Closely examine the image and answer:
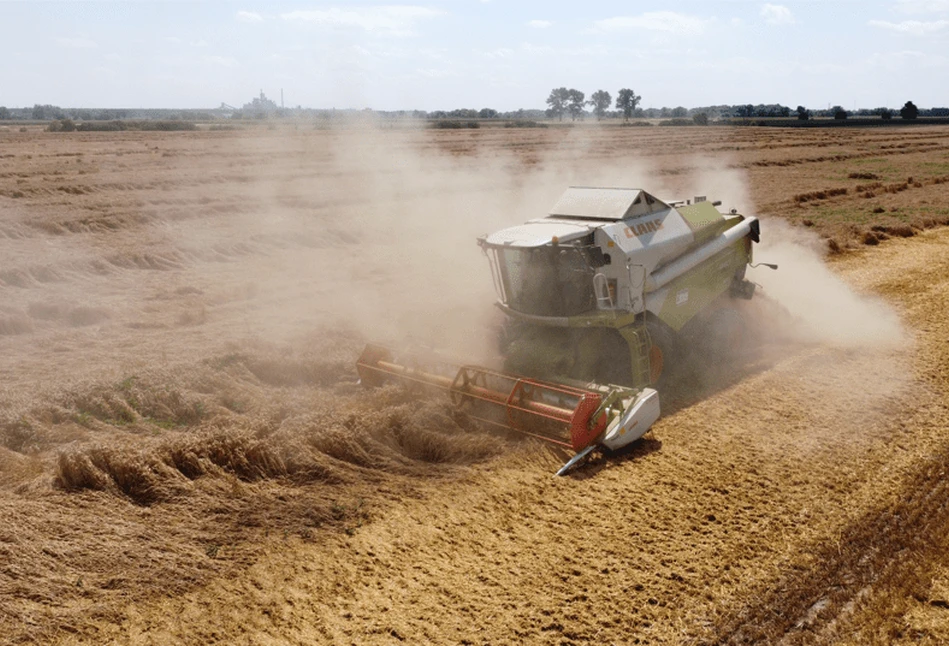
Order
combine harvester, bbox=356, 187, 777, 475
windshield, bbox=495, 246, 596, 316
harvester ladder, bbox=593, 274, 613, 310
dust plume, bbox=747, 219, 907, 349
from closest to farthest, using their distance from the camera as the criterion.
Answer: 1. combine harvester, bbox=356, 187, 777, 475
2. harvester ladder, bbox=593, 274, 613, 310
3. windshield, bbox=495, 246, 596, 316
4. dust plume, bbox=747, 219, 907, 349

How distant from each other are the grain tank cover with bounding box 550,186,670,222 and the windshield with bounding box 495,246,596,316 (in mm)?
880

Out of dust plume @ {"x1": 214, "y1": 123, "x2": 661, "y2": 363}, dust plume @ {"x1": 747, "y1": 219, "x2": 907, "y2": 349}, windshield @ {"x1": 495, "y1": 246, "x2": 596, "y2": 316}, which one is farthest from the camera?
dust plume @ {"x1": 214, "y1": 123, "x2": 661, "y2": 363}

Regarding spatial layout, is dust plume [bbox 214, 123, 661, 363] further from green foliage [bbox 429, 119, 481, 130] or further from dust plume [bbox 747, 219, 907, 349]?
green foliage [bbox 429, 119, 481, 130]

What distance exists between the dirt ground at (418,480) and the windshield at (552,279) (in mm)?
1692

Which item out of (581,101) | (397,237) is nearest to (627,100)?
(581,101)

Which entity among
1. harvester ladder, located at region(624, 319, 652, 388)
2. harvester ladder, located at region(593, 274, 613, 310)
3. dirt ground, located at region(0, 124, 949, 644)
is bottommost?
dirt ground, located at region(0, 124, 949, 644)

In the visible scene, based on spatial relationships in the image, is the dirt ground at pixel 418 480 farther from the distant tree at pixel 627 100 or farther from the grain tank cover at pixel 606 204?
the distant tree at pixel 627 100

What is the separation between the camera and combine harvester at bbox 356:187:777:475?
26.2 ft

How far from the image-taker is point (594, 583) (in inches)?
216

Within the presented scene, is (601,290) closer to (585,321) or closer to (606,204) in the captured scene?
(585,321)

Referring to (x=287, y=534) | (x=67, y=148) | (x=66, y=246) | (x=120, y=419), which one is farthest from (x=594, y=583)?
(x=67, y=148)

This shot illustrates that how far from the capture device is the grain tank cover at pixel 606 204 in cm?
920

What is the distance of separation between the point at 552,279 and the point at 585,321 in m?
0.64

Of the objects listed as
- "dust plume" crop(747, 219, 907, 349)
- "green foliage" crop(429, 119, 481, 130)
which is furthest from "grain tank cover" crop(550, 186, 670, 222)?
"green foliage" crop(429, 119, 481, 130)
